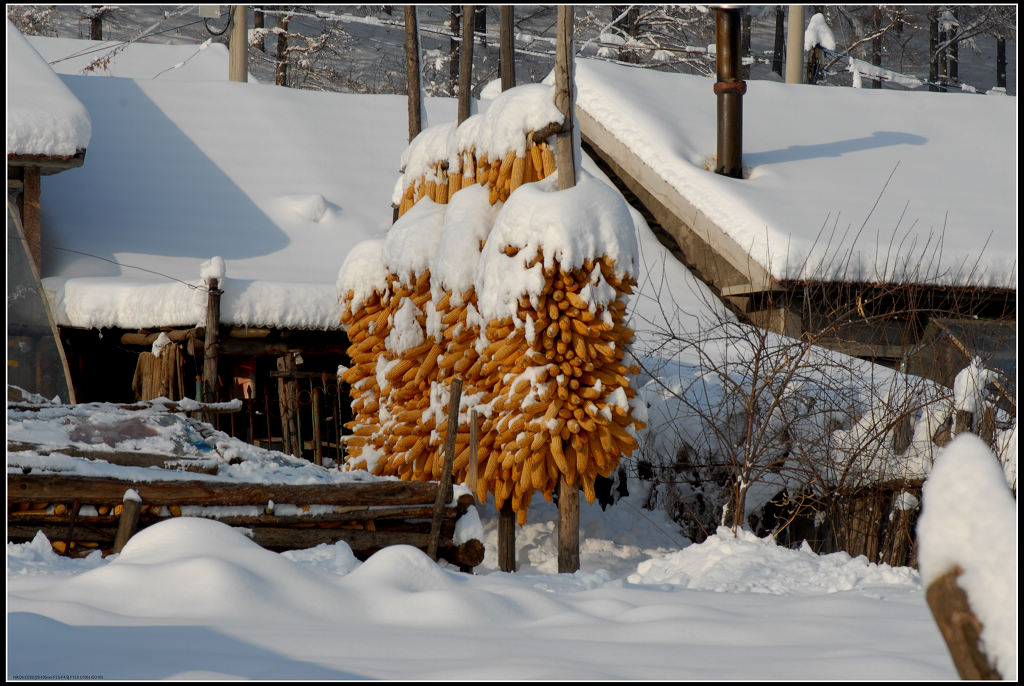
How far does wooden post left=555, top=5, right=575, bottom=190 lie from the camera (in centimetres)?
666

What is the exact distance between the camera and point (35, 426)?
612 centimetres

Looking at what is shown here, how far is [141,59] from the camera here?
18797 millimetres

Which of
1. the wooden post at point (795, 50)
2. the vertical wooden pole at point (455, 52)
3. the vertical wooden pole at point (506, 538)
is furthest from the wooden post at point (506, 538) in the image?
the vertical wooden pole at point (455, 52)

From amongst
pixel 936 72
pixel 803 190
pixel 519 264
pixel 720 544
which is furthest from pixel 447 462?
pixel 936 72

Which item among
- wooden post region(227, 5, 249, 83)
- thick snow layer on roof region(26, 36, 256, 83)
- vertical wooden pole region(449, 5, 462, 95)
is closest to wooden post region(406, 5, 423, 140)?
wooden post region(227, 5, 249, 83)

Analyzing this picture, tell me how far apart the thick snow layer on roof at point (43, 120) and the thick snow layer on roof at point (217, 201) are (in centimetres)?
116

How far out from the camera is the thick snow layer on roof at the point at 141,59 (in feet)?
58.2

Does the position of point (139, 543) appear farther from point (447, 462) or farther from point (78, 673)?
point (447, 462)

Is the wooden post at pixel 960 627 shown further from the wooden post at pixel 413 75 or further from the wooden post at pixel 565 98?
the wooden post at pixel 413 75

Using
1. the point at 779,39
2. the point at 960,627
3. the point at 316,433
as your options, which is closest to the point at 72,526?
the point at 316,433

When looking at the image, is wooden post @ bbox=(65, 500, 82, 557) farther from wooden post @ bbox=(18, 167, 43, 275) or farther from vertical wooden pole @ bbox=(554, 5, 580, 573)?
wooden post @ bbox=(18, 167, 43, 275)

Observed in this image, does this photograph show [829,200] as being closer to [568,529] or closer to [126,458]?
[568,529]

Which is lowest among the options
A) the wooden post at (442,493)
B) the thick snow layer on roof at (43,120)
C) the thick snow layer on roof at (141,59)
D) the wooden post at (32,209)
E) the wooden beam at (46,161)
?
the wooden post at (442,493)

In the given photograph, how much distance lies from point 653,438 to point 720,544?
2.64 metres
